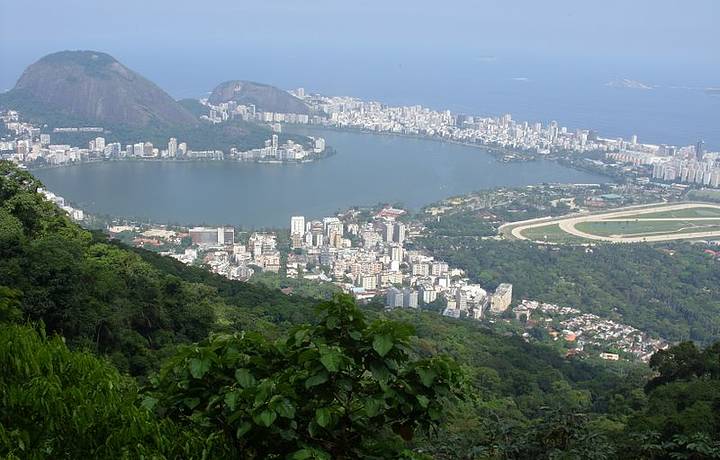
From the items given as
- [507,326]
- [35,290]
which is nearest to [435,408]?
[35,290]

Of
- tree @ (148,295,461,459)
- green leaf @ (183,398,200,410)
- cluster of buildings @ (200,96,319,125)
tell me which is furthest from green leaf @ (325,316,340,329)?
cluster of buildings @ (200,96,319,125)

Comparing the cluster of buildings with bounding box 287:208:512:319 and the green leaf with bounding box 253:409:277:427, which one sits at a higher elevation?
the green leaf with bounding box 253:409:277:427

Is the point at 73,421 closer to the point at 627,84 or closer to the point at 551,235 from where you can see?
the point at 551,235

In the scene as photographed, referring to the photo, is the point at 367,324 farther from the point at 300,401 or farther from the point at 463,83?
the point at 463,83

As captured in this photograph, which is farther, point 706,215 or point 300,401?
→ point 706,215

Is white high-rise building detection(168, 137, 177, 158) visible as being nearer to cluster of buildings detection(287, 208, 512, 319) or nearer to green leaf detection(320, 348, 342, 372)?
cluster of buildings detection(287, 208, 512, 319)

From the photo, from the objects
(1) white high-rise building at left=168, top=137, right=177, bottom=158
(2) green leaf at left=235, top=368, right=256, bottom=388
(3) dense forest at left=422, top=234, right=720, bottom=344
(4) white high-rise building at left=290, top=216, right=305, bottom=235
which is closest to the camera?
(2) green leaf at left=235, top=368, right=256, bottom=388
